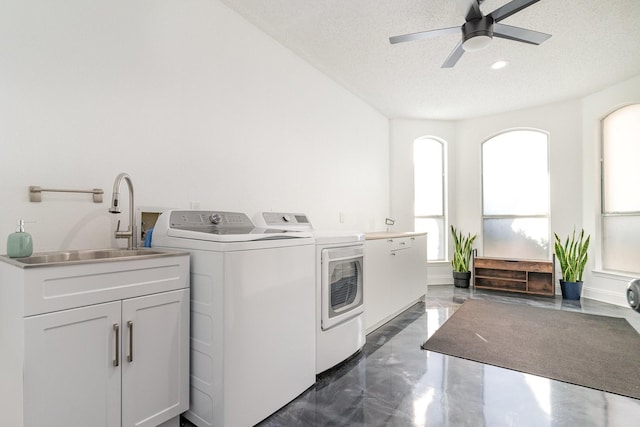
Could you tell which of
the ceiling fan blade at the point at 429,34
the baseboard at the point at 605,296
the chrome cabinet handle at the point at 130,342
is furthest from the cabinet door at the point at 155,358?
the baseboard at the point at 605,296

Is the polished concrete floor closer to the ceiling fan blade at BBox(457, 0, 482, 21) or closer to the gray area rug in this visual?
the gray area rug

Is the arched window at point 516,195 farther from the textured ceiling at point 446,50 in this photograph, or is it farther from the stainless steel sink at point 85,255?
the stainless steel sink at point 85,255

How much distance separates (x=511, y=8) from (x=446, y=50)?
1088 mm

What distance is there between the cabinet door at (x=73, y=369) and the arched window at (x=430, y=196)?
16.0 feet

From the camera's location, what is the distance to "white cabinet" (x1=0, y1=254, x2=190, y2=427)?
1136 millimetres

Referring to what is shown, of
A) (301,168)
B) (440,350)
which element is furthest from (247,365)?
(301,168)

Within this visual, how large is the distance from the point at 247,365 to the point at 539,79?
444 centimetres

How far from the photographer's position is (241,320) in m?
1.58

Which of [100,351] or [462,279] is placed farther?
[462,279]

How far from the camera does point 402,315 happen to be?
11.9ft

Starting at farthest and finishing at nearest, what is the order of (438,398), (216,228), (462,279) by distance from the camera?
(462,279) → (216,228) → (438,398)

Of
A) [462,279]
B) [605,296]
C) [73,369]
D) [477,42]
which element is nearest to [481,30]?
[477,42]

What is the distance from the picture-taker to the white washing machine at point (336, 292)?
214 centimetres

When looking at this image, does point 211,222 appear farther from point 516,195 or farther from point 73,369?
point 516,195
